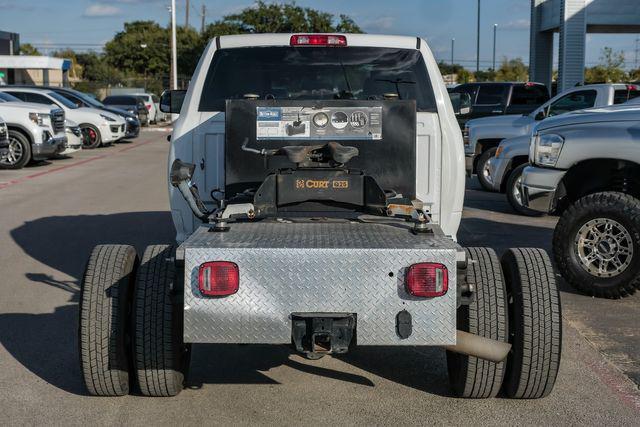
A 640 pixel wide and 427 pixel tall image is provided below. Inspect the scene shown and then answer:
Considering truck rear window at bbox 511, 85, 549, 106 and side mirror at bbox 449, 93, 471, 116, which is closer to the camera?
side mirror at bbox 449, 93, 471, 116

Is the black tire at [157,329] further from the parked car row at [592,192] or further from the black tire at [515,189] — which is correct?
the black tire at [515,189]

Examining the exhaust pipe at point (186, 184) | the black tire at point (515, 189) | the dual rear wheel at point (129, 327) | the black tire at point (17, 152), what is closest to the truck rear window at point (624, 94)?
the black tire at point (515, 189)

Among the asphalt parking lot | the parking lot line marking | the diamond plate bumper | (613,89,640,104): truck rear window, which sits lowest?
the asphalt parking lot

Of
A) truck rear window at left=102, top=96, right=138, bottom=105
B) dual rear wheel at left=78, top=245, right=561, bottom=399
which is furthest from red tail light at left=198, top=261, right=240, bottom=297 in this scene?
truck rear window at left=102, top=96, right=138, bottom=105

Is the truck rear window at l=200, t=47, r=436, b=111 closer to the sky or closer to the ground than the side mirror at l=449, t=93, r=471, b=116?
closer to the sky

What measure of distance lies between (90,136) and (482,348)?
77.1 feet

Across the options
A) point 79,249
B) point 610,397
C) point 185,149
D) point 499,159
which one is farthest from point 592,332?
point 499,159

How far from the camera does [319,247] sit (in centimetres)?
453

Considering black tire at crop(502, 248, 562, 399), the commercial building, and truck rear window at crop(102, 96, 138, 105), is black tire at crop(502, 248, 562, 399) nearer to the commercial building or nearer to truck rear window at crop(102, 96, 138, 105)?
truck rear window at crop(102, 96, 138, 105)

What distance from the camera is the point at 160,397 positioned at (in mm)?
5242

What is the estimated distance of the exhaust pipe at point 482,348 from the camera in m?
4.72

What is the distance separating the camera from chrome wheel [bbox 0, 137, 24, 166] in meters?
19.9

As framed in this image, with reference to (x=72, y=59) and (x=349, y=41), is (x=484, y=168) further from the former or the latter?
(x=72, y=59)

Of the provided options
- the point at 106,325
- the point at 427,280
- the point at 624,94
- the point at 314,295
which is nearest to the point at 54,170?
the point at 624,94
